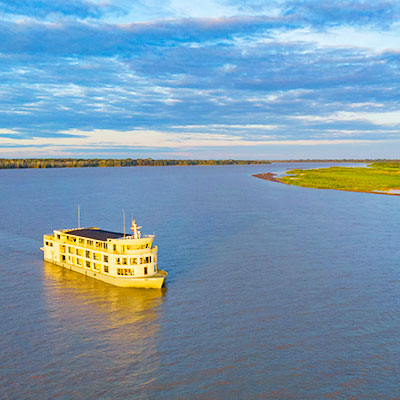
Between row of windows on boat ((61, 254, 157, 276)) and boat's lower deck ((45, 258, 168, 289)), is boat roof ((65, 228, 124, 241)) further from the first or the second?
boat's lower deck ((45, 258, 168, 289))

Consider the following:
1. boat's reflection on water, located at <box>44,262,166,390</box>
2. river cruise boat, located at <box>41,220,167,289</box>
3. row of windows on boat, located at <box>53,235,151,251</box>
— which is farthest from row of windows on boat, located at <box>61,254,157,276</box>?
row of windows on boat, located at <box>53,235,151,251</box>

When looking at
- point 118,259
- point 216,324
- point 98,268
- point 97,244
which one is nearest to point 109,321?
point 216,324

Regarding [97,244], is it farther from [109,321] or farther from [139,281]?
[109,321]

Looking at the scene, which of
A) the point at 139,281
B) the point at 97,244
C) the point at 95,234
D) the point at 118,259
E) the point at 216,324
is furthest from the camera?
the point at 95,234

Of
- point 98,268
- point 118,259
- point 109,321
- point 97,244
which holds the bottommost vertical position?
point 109,321

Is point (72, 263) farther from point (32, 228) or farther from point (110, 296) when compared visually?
point (32, 228)

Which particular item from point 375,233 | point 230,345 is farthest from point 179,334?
point 375,233

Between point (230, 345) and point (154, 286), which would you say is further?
point (154, 286)
